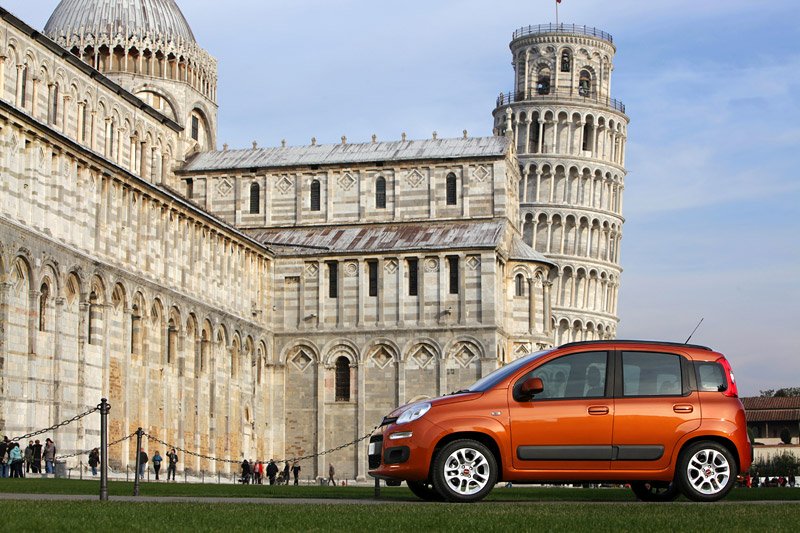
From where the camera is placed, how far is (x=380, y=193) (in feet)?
239

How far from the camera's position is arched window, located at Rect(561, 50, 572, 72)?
11062 centimetres

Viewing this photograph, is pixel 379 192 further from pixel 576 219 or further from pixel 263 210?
pixel 576 219

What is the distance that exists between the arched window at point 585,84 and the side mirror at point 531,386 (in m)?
94.7

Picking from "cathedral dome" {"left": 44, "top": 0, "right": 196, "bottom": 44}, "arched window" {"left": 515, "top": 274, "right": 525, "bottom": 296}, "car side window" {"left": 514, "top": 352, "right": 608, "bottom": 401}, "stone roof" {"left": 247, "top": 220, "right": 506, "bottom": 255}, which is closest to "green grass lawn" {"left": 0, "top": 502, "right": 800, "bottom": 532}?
"car side window" {"left": 514, "top": 352, "right": 608, "bottom": 401}

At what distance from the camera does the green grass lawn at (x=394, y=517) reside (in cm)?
1322

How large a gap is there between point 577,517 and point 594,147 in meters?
95.6

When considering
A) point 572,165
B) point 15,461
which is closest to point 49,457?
point 15,461

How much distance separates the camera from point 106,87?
63906 millimetres

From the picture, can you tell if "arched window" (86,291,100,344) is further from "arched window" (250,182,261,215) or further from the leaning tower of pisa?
the leaning tower of pisa

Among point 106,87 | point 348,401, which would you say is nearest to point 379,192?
point 348,401

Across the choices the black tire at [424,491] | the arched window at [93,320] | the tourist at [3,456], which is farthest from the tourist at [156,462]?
the black tire at [424,491]

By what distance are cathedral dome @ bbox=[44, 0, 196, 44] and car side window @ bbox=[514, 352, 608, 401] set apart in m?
56.9

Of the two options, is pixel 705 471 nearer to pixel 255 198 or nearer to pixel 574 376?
pixel 574 376

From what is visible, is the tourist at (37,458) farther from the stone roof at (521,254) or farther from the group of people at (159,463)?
the stone roof at (521,254)
